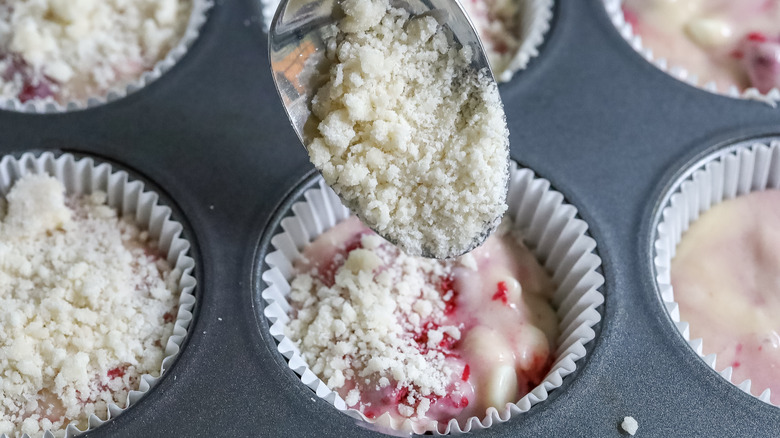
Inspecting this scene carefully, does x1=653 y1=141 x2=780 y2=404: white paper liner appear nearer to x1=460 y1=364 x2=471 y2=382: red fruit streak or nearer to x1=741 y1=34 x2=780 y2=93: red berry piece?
x1=741 y1=34 x2=780 y2=93: red berry piece

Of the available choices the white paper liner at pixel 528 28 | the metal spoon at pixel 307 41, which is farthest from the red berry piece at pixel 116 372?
the white paper liner at pixel 528 28

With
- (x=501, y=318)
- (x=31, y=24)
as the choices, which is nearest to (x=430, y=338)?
(x=501, y=318)

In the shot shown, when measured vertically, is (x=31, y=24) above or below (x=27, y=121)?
above

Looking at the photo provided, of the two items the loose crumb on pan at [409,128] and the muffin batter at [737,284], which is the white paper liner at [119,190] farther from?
the muffin batter at [737,284]

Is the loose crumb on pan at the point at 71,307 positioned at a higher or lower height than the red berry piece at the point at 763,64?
higher

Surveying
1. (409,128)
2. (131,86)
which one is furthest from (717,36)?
(131,86)

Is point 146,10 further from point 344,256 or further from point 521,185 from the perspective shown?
point 521,185

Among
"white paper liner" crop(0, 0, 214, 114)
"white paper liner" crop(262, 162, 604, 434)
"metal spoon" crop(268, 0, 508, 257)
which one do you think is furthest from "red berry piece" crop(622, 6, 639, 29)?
"white paper liner" crop(0, 0, 214, 114)
